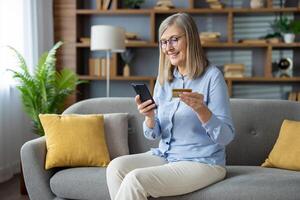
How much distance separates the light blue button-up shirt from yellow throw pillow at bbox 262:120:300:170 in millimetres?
541

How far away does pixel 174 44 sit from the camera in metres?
2.20

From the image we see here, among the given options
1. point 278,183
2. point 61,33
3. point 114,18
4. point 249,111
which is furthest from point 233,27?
point 278,183

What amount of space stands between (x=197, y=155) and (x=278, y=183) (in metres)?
0.44

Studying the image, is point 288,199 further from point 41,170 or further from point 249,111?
point 41,170

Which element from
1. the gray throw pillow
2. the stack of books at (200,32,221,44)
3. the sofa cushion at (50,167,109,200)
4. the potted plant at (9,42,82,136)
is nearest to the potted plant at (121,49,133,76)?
the stack of books at (200,32,221,44)

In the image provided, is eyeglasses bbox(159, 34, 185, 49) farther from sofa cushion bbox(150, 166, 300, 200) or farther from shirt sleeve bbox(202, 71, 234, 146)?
sofa cushion bbox(150, 166, 300, 200)

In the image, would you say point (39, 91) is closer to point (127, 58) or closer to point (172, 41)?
point (127, 58)

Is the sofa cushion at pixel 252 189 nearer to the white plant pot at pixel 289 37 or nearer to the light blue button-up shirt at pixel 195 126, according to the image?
the light blue button-up shirt at pixel 195 126

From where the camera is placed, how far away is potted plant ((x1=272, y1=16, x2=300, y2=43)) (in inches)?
184

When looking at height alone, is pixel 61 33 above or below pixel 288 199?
above

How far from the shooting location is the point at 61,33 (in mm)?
5020

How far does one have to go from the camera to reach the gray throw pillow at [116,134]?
2793 millimetres

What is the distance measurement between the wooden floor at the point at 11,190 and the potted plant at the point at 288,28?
3.06 metres

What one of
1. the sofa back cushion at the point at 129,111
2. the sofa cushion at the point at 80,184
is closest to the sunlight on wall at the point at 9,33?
the sofa back cushion at the point at 129,111
